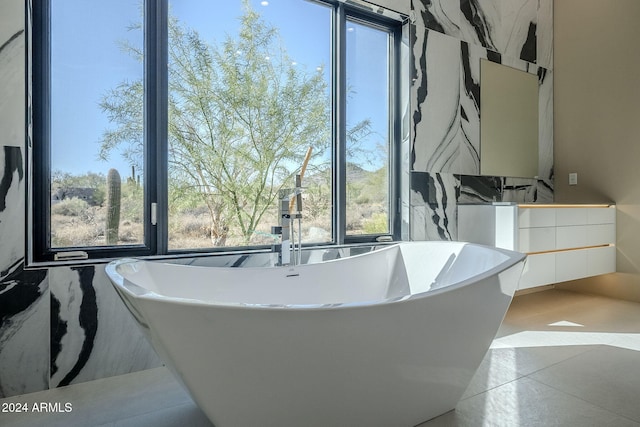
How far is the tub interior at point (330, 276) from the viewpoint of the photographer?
1639mm

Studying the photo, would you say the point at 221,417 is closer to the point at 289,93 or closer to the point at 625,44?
the point at 289,93

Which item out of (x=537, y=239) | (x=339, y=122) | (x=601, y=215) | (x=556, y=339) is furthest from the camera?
(x=601, y=215)

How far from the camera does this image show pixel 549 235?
268cm

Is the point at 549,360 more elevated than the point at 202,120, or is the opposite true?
the point at 202,120

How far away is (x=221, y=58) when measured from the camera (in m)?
2.13

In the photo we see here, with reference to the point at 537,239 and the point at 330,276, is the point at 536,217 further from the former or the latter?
the point at 330,276

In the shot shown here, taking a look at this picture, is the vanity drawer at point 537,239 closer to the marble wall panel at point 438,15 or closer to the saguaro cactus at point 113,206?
the marble wall panel at point 438,15

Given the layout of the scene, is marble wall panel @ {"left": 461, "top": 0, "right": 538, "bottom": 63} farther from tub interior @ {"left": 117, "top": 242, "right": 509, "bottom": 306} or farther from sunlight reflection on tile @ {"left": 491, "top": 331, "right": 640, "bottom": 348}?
sunlight reflection on tile @ {"left": 491, "top": 331, "right": 640, "bottom": 348}

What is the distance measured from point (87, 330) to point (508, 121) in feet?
11.4

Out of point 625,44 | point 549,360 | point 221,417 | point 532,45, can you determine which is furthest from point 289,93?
point 625,44

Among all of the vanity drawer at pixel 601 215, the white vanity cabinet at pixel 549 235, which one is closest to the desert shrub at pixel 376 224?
the white vanity cabinet at pixel 549 235

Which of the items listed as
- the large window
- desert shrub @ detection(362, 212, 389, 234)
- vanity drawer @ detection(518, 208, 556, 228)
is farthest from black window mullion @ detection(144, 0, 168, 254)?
vanity drawer @ detection(518, 208, 556, 228)

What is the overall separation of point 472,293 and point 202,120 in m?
1.67

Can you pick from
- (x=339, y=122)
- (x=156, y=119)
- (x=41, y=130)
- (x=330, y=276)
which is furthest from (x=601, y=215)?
(x=41, y=130)
